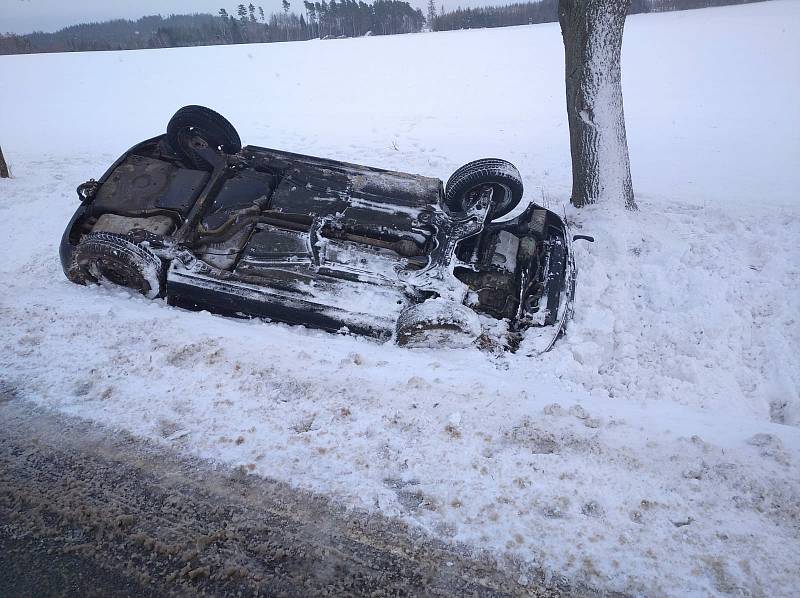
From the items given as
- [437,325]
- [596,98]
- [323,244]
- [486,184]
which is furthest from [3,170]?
[596,98]

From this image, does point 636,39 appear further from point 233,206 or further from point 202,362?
point 202,362

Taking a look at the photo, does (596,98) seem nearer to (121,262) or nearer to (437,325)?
(437,325)

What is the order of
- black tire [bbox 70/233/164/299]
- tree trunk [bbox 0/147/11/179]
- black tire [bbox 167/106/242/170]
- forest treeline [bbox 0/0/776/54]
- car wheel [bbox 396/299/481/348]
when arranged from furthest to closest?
forest treeline [bbox 0/0/776/54] → tree trunk [bbox 0/147/11/179] → black tire [bbox 167/106/242/170] → black tire [bbox 70/233/164/299] → car wheel [bbox 396/299/481/348]

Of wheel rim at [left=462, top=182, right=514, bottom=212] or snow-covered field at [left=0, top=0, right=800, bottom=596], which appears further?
wheel rim at [left=462, top=182, right=514, bottom=212]

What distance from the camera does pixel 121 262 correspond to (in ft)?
13.3

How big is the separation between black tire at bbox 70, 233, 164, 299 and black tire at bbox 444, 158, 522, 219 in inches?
111

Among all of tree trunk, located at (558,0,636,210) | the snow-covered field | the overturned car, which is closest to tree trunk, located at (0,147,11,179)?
the snow-covered field

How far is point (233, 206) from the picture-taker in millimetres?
4523

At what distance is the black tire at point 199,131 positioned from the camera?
189 inches

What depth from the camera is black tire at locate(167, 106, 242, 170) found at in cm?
481

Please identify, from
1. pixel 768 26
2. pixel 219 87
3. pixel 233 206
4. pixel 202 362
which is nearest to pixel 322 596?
pixel 202 362

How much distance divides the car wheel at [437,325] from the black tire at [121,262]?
217cm

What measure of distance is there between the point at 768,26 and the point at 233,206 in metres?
26.5

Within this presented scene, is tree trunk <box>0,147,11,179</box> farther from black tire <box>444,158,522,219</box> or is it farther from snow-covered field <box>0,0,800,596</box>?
black tire <box>444,158,522,219</box>
